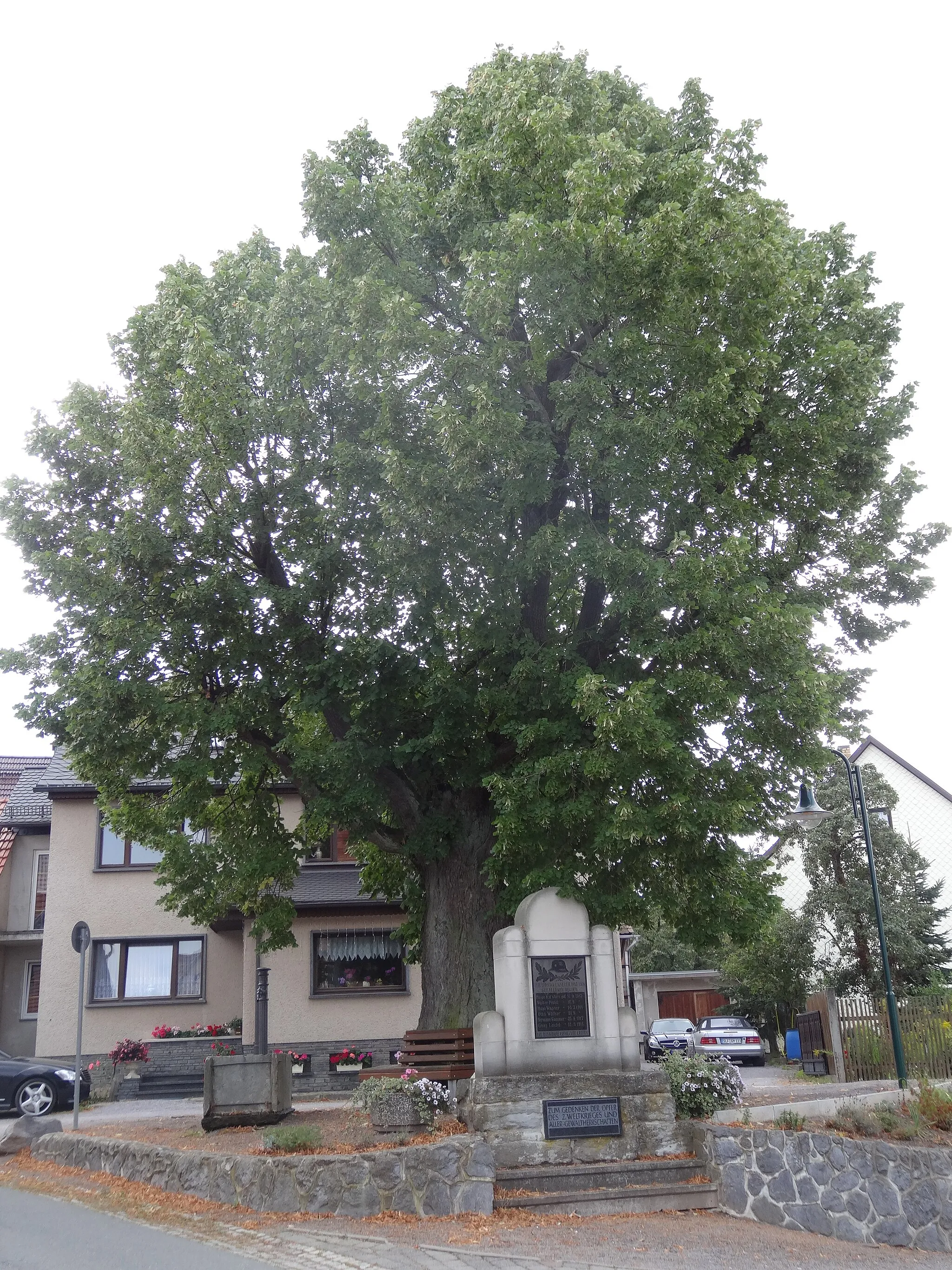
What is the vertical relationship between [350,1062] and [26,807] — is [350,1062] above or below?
below

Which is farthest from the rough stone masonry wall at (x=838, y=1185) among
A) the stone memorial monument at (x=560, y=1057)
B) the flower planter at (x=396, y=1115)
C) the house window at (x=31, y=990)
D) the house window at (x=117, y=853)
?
the house window at (x=31, y=990)

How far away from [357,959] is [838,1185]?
14.4 meters

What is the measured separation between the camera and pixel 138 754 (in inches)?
555

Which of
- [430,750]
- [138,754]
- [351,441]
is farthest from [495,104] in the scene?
A: [138,754]

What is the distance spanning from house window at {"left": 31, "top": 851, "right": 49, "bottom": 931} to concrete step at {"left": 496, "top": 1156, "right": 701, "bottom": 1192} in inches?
784

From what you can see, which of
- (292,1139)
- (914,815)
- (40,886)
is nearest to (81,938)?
(292,1139)

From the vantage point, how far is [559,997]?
12.1 meters

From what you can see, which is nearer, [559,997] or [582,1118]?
[582,1118]

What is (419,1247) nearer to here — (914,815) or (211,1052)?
(211,1052)

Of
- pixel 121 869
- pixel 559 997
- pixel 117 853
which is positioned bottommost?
pixel 559 997

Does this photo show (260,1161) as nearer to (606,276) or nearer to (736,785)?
(736,785)

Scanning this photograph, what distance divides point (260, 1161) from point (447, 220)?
433 inches

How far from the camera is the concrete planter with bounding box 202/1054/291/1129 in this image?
13438 mm

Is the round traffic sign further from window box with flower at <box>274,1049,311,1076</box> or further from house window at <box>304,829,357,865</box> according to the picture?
house window at <box>304,829,357,865</box>
